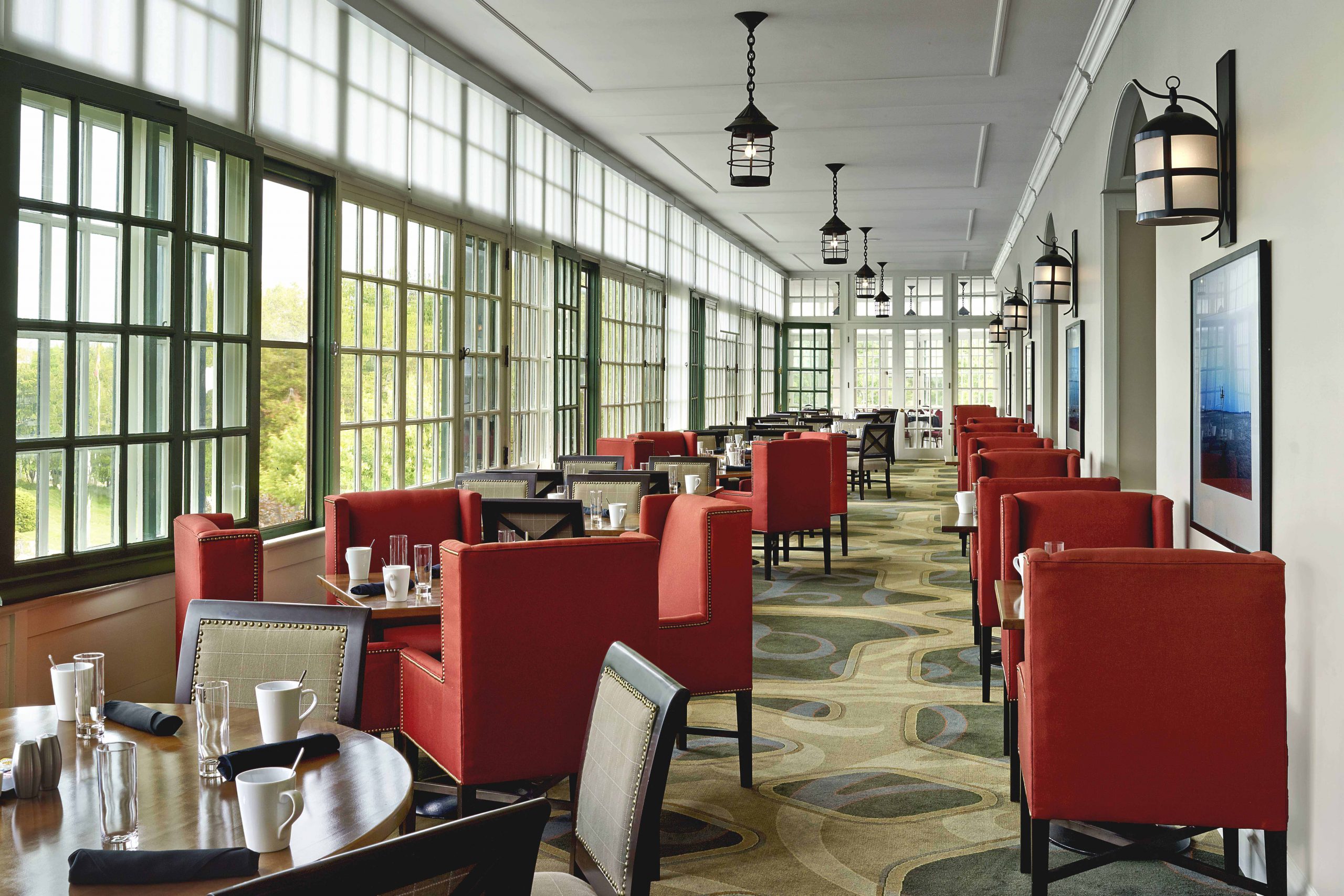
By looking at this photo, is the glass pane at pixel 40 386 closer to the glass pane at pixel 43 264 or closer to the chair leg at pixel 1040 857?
the glass pane at pixel 43 264

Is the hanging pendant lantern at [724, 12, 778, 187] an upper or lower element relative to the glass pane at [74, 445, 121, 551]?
upper

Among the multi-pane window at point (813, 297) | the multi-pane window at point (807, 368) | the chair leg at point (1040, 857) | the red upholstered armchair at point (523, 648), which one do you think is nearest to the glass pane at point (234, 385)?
the red upholstered armchair at point (523, 648)

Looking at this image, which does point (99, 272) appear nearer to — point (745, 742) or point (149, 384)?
point (149, 384)

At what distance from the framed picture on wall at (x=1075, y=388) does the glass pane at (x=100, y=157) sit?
6647 millimetres

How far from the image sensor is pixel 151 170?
170 inches

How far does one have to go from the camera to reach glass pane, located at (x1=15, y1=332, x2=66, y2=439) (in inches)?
150

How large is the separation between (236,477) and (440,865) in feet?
14.2

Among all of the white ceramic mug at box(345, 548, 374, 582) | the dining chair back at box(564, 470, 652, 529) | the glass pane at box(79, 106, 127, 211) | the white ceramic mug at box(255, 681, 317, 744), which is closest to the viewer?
the white ceramic mug at box(255, 681, 317, 744)

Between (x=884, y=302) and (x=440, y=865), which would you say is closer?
(x=440, y=865)

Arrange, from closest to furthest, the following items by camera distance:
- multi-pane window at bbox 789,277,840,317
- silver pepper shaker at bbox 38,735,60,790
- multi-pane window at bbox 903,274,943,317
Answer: silver pepper shaker at bbox 38,735,60,790 → multi-pane window at bbox 903,274,943,317 → multi-pane window at bbox 789,277,840,317

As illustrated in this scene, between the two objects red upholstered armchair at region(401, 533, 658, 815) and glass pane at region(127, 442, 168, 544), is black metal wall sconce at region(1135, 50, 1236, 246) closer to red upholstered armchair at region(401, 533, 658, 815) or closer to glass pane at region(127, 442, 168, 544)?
red upholstered armchair at region(401, 533, 658, 815)

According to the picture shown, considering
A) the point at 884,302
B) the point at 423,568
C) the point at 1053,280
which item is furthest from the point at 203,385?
the point at 884,302

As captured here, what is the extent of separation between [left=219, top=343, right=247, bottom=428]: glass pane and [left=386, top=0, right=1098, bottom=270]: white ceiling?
8.82 feet

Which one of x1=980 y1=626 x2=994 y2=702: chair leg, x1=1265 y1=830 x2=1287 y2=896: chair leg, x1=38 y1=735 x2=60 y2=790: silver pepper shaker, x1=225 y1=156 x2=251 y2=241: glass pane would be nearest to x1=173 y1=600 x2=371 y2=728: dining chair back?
x1=38 y1=735 x2=60 y2=790: silver pepper shaker
